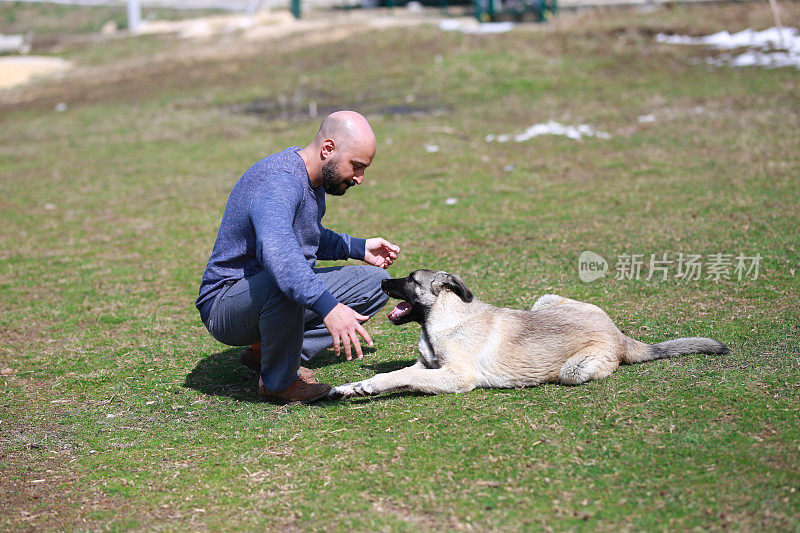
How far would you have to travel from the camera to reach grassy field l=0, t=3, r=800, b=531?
4320 millimetres

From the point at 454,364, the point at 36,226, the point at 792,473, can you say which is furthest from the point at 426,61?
the point at 792,473

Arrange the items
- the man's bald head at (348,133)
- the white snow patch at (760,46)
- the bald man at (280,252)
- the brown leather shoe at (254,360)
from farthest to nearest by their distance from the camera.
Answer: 1. the white snow patch at (760,46)
2. the brown leather shoe at (254,360)
3. the man's bald head at (348,133)
4. the bald man at (280,252)

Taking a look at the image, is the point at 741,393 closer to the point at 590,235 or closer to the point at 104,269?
the point at 590,235

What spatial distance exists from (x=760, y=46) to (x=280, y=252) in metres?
18.8

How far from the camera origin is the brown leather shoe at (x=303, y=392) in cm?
565

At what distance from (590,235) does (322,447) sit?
5710 mm

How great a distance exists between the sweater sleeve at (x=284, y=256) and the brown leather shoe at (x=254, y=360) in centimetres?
134

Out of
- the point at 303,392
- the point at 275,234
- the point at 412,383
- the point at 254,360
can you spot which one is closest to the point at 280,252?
the point at 275,234

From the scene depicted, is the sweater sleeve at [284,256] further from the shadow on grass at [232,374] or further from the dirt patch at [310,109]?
the dirt patch at [310,109]

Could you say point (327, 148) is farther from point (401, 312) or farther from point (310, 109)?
point (310, 109)

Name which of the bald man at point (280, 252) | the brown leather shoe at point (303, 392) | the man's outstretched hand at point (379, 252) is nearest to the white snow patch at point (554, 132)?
the man's outstretched hand at point (379, 252)

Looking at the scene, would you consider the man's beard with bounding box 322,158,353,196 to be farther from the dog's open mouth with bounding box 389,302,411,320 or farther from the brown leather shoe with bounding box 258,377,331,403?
the brown leather shoe with bounding box 258,377,331,403

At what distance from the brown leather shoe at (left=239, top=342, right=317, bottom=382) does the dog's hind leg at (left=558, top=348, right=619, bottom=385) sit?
197 cm

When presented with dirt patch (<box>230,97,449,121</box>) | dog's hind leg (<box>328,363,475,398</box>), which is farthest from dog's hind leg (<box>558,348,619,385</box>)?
dirt patch (<box>230,97,449,121</box>)
